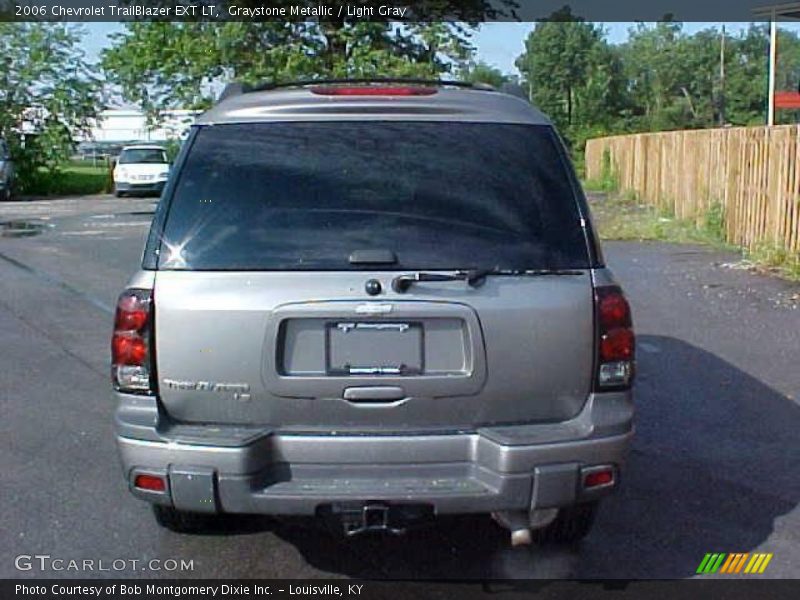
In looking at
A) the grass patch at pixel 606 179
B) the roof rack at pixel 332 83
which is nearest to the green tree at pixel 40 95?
the grass patch at pixel 606 179

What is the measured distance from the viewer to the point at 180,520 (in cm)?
416

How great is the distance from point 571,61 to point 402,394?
70.1 m

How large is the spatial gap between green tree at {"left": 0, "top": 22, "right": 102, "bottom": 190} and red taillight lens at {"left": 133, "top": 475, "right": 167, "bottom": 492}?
3305cm

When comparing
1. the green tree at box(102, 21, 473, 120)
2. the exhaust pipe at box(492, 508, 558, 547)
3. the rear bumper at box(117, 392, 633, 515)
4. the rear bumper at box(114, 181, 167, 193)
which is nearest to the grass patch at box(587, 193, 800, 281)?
the green tree at box(102, 21, 473, 120)

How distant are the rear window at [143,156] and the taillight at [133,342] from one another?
2896 centimetres

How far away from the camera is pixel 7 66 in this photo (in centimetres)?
3356

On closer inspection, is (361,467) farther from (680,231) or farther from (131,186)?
(131,186)

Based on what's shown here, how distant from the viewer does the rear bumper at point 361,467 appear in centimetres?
339

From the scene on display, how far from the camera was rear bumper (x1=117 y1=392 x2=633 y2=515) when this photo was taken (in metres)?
3.39

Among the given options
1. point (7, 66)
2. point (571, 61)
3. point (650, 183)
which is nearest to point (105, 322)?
point (650, 183)

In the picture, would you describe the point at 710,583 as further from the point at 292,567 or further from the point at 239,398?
the point at 239,398

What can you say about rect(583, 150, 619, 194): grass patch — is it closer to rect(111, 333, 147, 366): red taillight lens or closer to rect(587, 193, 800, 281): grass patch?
rect(587, 193, 800, 281): grass patch

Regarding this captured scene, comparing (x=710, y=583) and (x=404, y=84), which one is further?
(x=404, y=84)

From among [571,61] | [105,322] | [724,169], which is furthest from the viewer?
[571,61]
